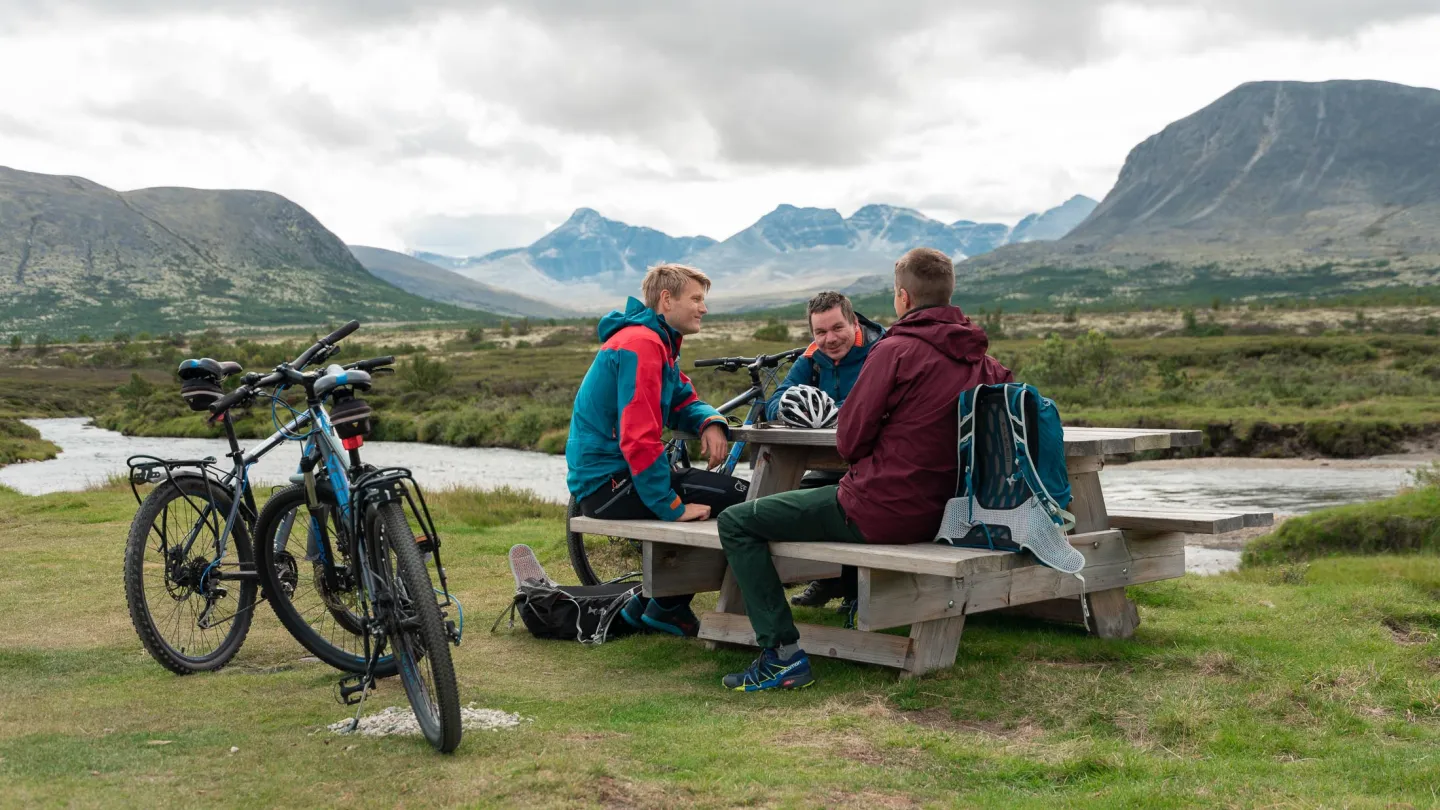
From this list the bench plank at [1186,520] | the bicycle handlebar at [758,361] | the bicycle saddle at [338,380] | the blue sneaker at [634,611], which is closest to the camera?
the bicycle saddle at [338,380]

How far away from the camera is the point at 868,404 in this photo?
217 inches

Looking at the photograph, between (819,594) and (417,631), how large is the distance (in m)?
3.92

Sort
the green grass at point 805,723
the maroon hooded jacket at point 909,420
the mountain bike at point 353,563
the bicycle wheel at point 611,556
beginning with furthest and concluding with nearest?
the bicycle wheel at point 611,556
the maroon hooded jacket at point 909,420
the mountain bike at point 353,563
the green grass at point 805,723

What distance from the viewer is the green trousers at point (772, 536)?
5.78m

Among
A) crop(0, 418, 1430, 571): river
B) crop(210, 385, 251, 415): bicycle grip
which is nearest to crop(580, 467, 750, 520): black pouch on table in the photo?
crop(210, 385, 251, 415): bicycle grip

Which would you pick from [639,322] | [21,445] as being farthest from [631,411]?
[21,445]

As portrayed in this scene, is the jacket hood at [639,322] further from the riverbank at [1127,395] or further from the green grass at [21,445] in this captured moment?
the green grass at [21,445]

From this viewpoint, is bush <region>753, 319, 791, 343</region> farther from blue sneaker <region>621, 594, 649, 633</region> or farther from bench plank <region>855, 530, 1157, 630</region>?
bench plank <region>855, 530, 1157, 630</region>

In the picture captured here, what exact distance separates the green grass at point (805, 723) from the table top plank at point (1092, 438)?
1.11 meters

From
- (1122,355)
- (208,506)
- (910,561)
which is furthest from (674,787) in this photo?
(1122,355)

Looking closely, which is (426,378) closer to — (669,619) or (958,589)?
(669,619)

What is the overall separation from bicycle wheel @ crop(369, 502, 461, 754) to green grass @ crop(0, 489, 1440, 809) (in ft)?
0.53

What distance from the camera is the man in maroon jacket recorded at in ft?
18.2

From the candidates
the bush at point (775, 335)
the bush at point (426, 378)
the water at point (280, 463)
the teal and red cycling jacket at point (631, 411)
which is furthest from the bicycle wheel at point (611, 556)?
the bush at point (775, 335)
